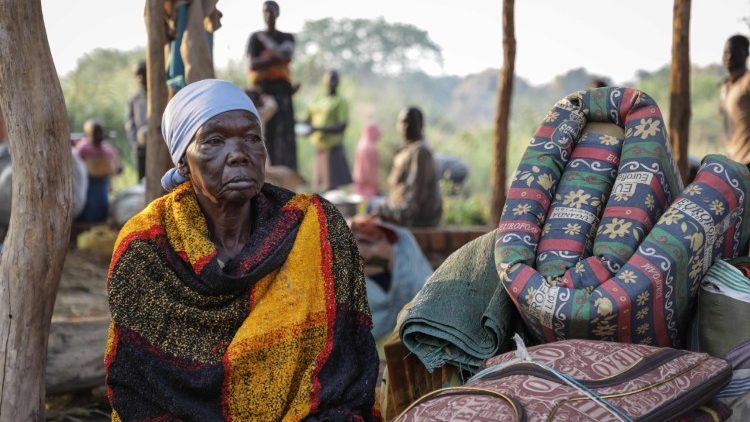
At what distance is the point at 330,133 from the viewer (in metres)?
14.2

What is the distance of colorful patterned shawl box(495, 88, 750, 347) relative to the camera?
10.0 feet

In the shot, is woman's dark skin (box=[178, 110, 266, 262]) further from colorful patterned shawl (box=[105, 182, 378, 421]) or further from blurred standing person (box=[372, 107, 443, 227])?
blurred standing person (box=[372, 107, 443, 227])

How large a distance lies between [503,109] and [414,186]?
325 centimetres

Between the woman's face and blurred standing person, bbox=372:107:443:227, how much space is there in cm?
707

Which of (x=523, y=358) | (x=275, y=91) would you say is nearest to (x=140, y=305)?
(x=523, y=358)

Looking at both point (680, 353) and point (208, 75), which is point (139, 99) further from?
point (680, 353)

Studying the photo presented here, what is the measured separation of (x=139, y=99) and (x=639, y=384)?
9064mm

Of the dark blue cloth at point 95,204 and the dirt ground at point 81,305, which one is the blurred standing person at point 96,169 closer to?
the dark blue cloth at point 95,204

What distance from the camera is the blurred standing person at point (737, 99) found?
9.03m

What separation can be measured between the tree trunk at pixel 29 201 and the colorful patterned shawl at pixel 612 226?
5.59 ft

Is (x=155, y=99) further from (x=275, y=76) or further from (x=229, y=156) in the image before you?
(x=275, y=76)

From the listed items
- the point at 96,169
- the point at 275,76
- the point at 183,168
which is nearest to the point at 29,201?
the point at 183,168

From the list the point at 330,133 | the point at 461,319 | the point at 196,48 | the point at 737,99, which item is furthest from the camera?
the point at 330,133

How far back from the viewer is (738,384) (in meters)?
2.94
